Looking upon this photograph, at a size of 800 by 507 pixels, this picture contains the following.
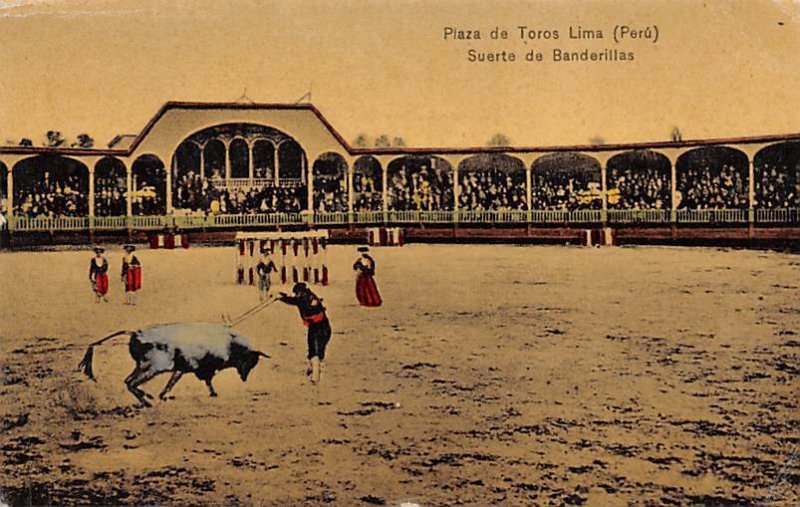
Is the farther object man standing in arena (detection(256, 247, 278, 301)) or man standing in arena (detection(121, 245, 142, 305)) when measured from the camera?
man standing in arena (detection(121, 245, 142, 305))

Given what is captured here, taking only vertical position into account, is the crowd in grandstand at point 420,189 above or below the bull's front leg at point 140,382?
above

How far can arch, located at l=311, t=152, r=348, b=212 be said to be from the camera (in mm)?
9523

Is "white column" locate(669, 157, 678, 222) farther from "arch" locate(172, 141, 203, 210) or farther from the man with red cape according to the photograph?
"arch" locate(172, 141, 203, 210)

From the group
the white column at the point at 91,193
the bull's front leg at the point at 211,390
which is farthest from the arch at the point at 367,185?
the bull's front leg at the point at 211,390

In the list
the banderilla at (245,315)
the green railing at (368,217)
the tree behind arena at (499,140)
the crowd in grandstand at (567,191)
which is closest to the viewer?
the banderilla at (245,315)

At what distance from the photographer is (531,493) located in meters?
5.20

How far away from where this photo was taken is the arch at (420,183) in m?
9.41

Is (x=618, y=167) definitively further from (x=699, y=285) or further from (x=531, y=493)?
(x=531, y=493)

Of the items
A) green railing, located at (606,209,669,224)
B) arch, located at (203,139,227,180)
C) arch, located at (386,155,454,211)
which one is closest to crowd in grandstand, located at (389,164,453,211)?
arch, located at (386,155,454,211)

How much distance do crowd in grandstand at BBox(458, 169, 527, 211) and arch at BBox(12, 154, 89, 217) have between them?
14.4ft

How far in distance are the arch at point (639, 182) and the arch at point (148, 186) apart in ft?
16.0

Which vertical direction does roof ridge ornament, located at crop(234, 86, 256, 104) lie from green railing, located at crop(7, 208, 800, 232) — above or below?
above

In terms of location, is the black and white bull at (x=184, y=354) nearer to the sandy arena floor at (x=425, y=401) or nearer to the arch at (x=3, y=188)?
the sandy arena floor at (x=425, y=401)

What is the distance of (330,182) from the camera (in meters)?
9.92
